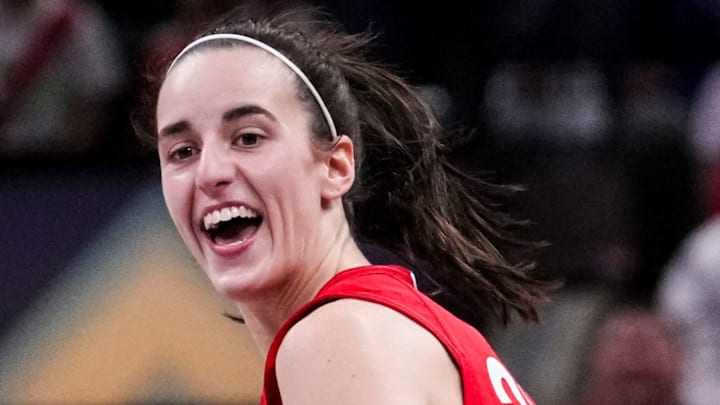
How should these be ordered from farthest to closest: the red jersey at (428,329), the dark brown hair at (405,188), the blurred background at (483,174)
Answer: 1. the blurred background at (483,174)
2. the dark brown hair at (405,188)
3. the red jersey at (428,329)

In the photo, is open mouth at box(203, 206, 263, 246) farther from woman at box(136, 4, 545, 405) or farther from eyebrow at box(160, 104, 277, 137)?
eyebrow at box(160, 104, 277, 137)

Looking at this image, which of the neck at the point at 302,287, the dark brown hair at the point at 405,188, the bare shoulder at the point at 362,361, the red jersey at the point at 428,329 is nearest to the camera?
the bare shoulder at the point at 362,361

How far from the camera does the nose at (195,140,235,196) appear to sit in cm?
265

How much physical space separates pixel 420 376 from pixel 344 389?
130 mm

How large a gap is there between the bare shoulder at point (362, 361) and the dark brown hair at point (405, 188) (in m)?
0.60

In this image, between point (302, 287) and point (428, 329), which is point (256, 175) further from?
point (428, 329)

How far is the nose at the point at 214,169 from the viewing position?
8.69 ft

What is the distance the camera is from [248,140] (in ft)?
8.77

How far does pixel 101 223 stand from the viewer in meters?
5.26

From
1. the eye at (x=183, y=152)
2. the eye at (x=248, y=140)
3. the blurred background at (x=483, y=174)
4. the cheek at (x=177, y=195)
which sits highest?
the eye at (x=248, y=140)

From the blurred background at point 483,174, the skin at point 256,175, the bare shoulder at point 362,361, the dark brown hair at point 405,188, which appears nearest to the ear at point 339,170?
the skin at point 256,175

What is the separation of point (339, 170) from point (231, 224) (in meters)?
0.23

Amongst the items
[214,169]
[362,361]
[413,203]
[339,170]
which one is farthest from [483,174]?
[362,361]

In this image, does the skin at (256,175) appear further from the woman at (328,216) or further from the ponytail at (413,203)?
the ponytail at (413,203)
